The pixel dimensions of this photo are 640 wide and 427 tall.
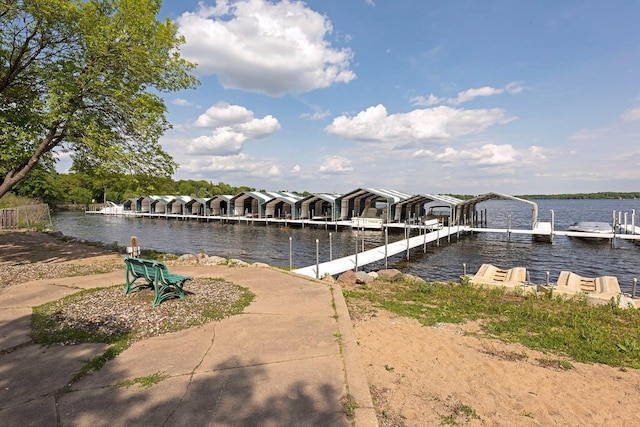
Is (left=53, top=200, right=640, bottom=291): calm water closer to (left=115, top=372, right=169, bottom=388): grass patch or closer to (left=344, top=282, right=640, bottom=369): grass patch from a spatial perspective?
(left=344, top=282, right=640, bottom=369): grass patch

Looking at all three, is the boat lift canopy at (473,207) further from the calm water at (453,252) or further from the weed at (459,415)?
the weed at (459,415)

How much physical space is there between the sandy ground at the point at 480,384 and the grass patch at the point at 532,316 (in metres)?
0.60

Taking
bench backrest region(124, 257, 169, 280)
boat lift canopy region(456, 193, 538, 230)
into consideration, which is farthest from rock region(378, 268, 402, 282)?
boat lift canopy region(456, 193, 538, 230)

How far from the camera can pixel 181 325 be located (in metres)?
6.10

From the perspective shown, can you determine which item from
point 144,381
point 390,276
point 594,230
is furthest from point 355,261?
point 594,230

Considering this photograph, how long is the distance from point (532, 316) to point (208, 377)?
25.3 feet

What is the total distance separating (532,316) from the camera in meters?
7.87

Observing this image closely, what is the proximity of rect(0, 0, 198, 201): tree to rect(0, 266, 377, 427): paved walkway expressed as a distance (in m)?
7.07

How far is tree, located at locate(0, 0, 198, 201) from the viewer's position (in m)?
Result: 10.9

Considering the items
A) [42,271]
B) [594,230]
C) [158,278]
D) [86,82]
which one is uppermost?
[86,82]

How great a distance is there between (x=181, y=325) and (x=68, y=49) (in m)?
12.4

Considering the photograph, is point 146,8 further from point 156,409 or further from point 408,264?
point 408,264

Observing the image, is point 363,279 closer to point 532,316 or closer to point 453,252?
point 532,316

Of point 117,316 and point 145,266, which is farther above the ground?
point 145,266
